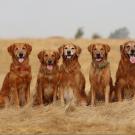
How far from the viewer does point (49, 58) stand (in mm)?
12914

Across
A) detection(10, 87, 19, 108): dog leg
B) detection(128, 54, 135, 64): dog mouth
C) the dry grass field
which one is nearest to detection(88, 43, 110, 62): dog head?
detection(128, 54, 135, 64): dog mouth

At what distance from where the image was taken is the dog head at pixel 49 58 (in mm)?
12922

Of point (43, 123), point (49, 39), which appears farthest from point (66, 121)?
point (49, 39)

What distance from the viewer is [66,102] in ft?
43.0

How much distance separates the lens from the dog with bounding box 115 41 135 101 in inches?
504

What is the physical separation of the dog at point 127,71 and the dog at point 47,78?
130 cm

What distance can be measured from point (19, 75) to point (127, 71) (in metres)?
2.23

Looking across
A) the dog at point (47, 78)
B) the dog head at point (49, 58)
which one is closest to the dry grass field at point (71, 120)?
the dog at point (47, 78)

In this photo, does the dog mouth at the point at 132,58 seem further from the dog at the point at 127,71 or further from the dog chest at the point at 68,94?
the dog chest at the point at 68,94

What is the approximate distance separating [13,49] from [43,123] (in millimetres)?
2947

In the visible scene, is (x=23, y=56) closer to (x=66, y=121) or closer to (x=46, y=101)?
(x=46, y=101)

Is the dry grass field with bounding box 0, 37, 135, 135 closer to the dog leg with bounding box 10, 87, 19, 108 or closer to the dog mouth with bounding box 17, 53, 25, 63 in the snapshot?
the dog leg with bounding box 10, 87, 19, 108

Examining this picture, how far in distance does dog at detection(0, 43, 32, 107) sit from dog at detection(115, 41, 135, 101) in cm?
187

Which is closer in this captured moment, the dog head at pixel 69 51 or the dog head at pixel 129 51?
the dog head at pixel 129 51
